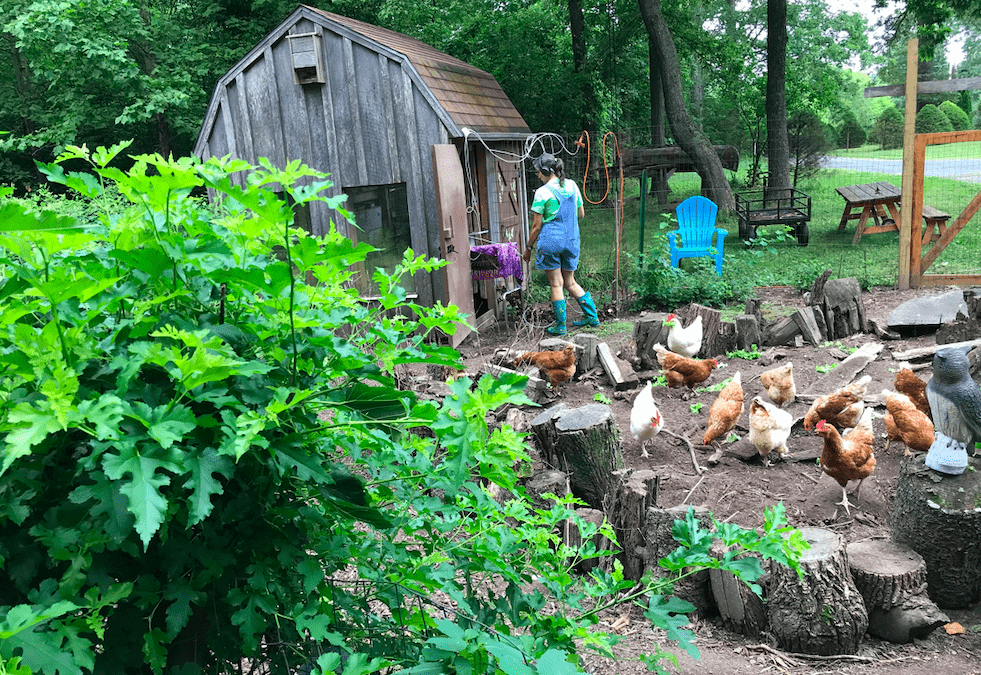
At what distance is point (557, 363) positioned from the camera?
666 centimetres

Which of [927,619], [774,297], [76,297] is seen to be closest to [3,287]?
[76,297]

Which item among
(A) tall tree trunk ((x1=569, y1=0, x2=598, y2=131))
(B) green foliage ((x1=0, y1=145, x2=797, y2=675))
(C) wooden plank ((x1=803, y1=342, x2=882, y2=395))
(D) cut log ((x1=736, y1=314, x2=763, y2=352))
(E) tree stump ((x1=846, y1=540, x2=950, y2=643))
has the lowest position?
(E) tree stump ((x1=846, y1=540, x2=950, y2=643))

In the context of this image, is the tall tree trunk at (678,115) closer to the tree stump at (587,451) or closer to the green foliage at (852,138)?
the green foliage at (852,138)

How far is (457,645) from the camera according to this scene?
1.19 m

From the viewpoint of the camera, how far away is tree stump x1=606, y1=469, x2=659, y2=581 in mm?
3932

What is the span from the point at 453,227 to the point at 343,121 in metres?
2.02

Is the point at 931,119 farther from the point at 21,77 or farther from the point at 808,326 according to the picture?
the point at 21,77

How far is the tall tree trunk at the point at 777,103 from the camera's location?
1553 cm

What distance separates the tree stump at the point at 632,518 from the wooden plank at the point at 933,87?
7.65m

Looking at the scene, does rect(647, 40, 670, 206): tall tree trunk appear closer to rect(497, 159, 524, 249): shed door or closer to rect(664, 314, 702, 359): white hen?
rect(497, 159, 524, 249): shed door

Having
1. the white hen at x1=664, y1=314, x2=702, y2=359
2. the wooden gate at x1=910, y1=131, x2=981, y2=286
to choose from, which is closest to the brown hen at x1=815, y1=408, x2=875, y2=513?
the white hen at x1=664, y1=314, x2=702, y2=359

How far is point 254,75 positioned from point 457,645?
31.1ft

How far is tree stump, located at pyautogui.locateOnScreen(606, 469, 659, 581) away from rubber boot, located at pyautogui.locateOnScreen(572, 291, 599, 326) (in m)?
5.33

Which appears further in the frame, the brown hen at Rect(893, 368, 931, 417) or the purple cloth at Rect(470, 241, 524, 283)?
the purple cloth at Rect(470, 241, 524, 283)
